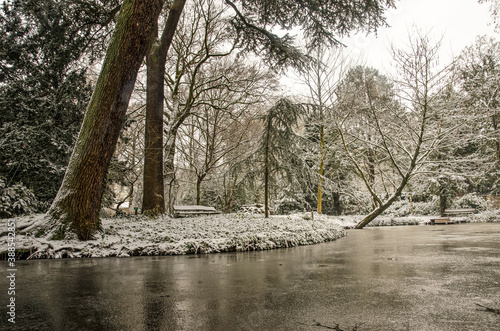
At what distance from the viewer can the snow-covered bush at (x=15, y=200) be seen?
7.99 meters

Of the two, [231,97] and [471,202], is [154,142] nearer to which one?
[231,97]

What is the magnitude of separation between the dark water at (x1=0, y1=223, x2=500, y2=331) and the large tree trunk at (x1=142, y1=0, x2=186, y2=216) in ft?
18.5

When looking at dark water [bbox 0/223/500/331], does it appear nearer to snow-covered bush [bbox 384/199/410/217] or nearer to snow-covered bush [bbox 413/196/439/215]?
snow-covered bush [bbox 384/199/410/217]

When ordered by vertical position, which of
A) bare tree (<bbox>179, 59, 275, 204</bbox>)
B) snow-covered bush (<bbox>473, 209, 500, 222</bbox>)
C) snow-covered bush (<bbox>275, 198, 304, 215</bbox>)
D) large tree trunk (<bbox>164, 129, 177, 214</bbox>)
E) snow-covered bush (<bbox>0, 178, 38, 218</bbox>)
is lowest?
snow-covered bush (<bbox>473, 209, 500, 222</bbox>)

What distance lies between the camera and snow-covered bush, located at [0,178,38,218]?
799cm

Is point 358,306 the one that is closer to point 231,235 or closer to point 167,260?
point 167,260

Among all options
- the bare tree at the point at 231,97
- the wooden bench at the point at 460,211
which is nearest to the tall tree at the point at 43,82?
the bare tree at the point at 231,97

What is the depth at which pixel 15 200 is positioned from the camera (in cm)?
847

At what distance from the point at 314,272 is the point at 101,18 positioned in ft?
35.6

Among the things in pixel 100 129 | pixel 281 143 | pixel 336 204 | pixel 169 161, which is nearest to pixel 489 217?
pixel 336 204

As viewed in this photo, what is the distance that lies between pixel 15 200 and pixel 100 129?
5064 mm

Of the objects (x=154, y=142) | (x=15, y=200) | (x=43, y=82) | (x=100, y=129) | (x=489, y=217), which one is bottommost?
(x=489, y=217)

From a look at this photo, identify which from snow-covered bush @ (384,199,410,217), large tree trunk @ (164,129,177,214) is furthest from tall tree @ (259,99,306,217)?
snow-covered bush @ (384,199,410,217)

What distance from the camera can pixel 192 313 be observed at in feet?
7.17
